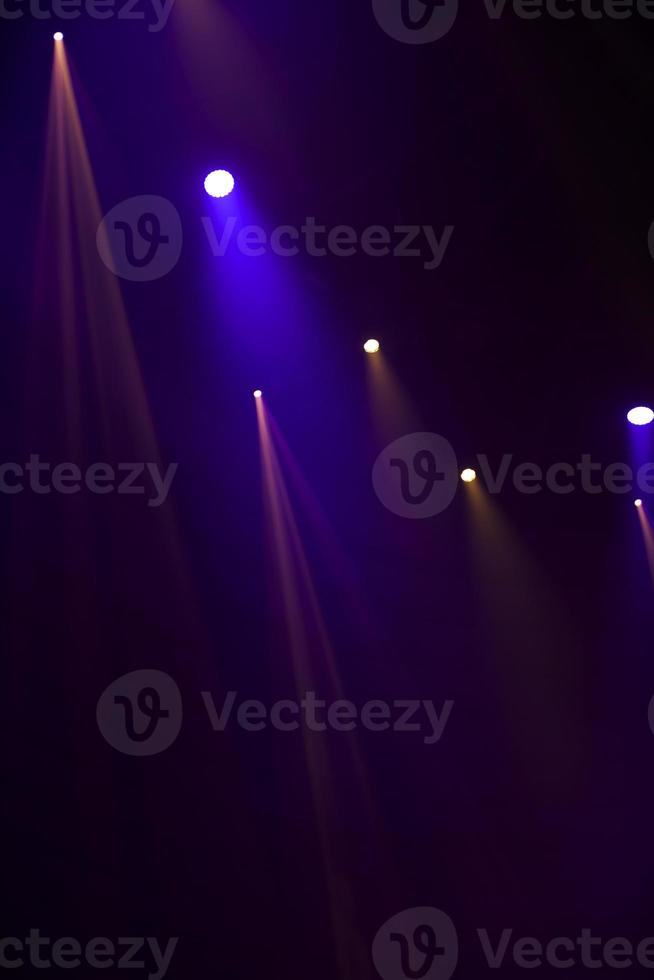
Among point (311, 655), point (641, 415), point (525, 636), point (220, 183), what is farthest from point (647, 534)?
point (220, 183)

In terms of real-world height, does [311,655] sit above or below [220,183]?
below

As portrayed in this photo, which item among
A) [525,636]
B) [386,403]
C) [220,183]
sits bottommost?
[525,636]

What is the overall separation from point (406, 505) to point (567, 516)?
0.55m

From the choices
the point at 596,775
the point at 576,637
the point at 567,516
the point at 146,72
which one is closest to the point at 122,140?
the point at 146,72

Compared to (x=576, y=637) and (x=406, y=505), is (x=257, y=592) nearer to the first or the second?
(x=406, y=505)

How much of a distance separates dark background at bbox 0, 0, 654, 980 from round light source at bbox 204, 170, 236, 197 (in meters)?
0.04

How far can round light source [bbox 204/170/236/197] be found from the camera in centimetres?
327

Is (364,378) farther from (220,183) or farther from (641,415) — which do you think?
(641,415)

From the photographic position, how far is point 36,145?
10.8 ft

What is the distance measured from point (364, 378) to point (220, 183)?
32.3 inches

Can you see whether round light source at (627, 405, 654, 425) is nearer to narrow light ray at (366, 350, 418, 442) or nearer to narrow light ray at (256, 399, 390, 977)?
narrow light ray at (366, 350, 418, 442)

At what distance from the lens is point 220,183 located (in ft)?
10.7

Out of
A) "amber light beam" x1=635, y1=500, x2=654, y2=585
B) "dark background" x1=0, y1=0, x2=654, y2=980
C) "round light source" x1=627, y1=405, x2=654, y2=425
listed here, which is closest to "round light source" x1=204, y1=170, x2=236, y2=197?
"dark background" x1=0, y1=0, x2=654, y2=980

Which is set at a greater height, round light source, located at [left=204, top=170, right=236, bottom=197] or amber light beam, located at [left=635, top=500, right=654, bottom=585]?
round light source, located at [left=204, top=170, right=236, bottom=197]
